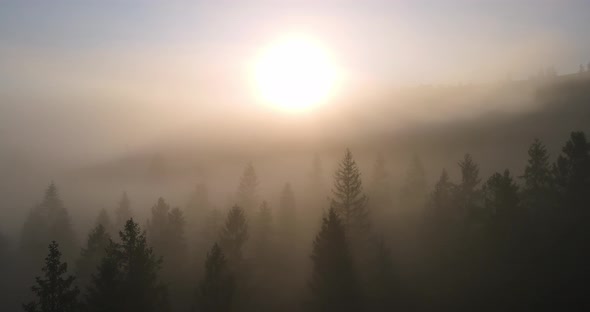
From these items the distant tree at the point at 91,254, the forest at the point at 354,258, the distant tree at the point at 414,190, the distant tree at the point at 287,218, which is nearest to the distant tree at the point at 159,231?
the forest at the point at 354,258

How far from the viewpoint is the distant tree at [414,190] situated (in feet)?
280

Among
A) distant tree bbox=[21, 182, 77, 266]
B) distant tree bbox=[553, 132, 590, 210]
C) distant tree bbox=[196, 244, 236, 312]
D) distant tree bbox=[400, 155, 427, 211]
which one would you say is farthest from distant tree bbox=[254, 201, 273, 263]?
distant tree bbox=[553, 132, 590, 210]

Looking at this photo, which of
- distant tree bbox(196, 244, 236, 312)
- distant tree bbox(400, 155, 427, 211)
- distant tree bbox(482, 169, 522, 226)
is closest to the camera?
distant tree bbox(196, 244, 236, 312)

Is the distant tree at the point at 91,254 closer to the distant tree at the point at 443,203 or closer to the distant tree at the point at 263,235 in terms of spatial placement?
the distant tree at the point at 263,235

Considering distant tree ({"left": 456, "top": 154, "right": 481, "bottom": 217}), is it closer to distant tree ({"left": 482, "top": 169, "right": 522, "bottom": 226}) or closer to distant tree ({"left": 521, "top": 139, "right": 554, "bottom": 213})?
distant tree ({"left": 521, "top": 139, "right": 554, "bottom": 213})

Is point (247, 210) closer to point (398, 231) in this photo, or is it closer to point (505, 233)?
point (398, 231)

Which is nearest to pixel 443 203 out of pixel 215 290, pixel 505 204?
pixel 505 204

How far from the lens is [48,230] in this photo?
8269 cm

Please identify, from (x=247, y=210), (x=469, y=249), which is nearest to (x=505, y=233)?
(x=469, y=249)

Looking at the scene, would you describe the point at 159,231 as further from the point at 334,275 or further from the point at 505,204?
the point at 505,204

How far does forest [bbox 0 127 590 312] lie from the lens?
3691cm

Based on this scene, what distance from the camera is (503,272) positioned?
161ft

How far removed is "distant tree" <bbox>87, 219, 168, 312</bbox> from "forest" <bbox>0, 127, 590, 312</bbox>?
9cm

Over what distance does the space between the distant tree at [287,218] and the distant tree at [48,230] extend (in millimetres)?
37091
